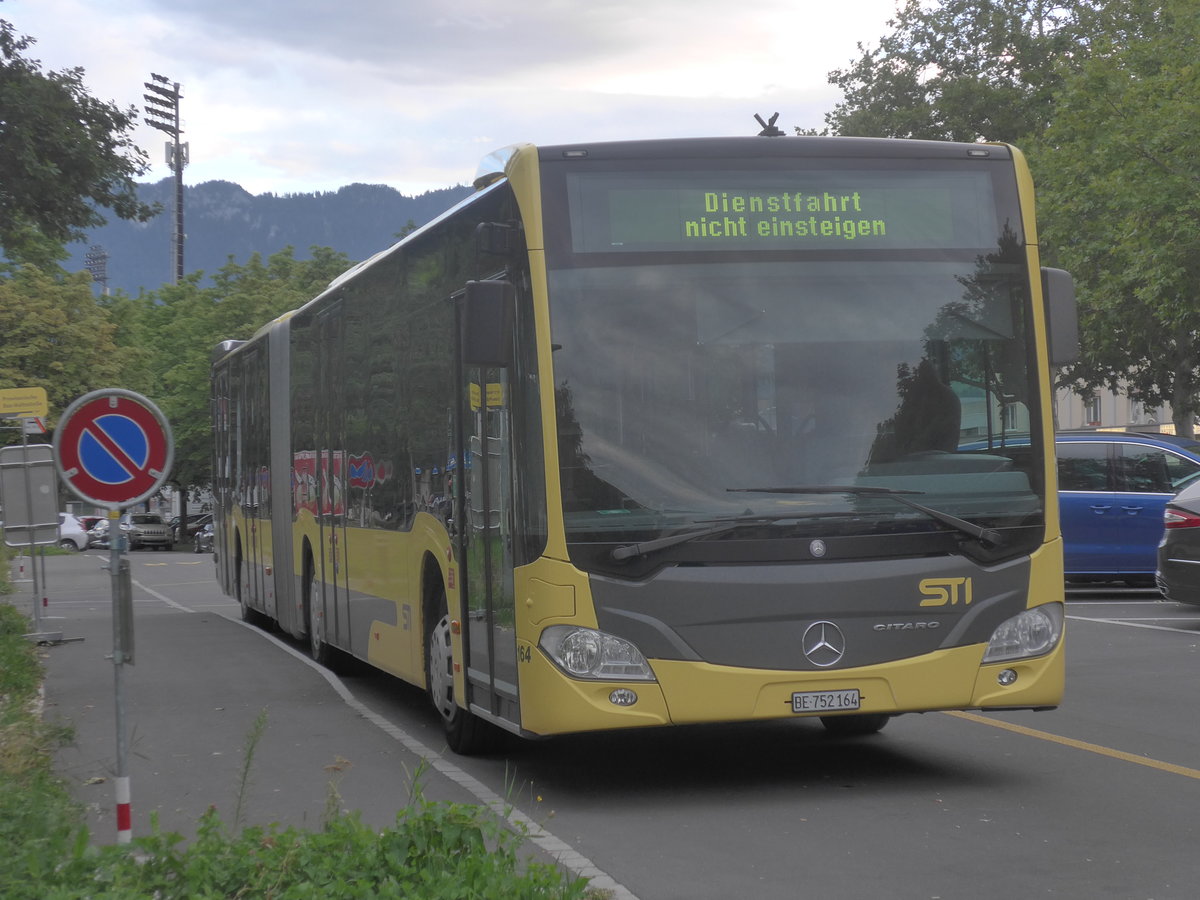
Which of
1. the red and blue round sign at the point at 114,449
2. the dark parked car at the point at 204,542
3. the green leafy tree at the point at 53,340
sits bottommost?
the dark parked car at the point at 204,542

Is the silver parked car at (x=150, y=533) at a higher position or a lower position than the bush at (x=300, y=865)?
higher

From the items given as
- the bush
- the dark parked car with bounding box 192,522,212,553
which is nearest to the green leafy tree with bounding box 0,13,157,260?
the bush

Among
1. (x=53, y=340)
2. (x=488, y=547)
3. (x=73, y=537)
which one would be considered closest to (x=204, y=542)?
(x=73, y=537)

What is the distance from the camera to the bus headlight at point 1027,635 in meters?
8.44

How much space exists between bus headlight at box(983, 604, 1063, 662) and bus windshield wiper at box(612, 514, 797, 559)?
1.27 metres

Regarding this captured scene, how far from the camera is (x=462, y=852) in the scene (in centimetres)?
586

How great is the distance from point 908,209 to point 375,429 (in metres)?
4.77

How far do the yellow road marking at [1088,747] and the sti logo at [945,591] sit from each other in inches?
28.1

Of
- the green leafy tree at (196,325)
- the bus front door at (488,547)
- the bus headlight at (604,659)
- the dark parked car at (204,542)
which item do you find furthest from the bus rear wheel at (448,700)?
the dark parked car at (204,542)

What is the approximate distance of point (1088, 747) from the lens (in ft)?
31.8

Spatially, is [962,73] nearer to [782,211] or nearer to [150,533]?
[150,533]

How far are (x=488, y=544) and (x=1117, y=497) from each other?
1290 cm

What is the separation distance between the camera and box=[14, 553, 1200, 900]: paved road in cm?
668

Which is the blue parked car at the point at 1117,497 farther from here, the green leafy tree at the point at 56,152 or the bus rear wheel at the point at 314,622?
the green leafy tree at the point at 56,152
